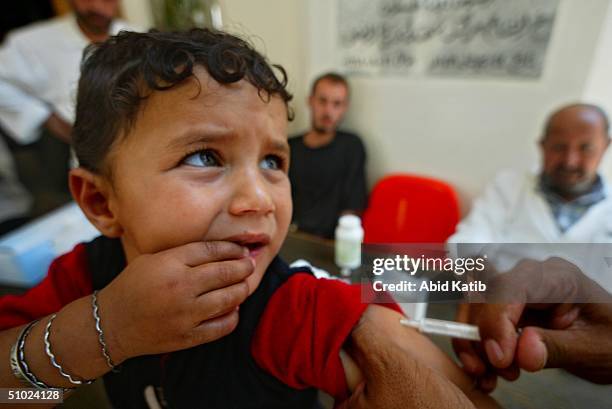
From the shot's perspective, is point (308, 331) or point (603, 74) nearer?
point (308, 331)

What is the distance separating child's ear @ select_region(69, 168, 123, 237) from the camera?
462 millimetres

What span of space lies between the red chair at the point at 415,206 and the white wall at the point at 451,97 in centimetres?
18

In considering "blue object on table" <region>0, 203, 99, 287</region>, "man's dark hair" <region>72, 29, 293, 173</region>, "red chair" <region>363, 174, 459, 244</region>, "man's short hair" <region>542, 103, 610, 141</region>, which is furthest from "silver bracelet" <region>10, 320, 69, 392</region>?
"man's short hair" <region>542, 103, 610, 141</region>

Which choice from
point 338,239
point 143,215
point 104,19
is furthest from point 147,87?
point 104,19

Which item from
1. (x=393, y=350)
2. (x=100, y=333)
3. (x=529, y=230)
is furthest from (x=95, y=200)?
(x=529, y=230)

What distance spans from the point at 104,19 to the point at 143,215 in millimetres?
1100

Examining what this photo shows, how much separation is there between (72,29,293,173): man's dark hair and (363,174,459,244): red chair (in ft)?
2.48

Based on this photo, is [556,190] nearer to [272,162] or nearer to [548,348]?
[548,348]

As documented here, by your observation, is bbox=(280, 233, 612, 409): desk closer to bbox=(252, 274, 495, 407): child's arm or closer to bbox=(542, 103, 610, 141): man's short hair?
bbox=(252, 274, 495, 407): child's arm

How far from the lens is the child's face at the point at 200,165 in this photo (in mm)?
370

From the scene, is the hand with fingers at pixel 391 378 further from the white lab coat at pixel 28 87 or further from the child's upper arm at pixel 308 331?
the white lab coat at pixel 28 87

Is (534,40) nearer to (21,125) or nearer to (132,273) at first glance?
(132,273)

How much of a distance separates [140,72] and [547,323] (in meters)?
0.58

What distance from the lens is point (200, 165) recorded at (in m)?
0.39
